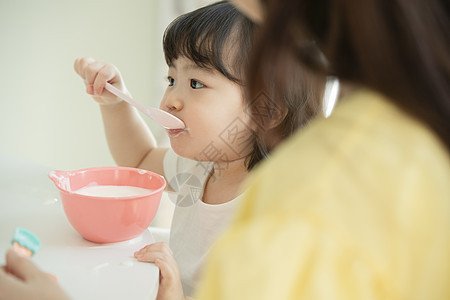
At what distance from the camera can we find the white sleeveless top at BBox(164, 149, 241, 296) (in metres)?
0.88

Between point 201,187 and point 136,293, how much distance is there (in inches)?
19.2

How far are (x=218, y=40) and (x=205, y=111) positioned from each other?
125 mm

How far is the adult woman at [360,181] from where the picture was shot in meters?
0.28

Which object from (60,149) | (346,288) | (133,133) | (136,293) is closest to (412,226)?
(346,288)

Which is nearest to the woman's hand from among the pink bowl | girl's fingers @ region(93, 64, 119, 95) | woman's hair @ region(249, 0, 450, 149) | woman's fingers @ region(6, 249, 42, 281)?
woman's fingers @ region(6, 249, 42, 281)

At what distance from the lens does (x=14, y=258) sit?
42 centimetres

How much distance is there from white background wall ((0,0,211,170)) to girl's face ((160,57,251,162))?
0.56 m

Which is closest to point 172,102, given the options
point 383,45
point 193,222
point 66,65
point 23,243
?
point 193,222

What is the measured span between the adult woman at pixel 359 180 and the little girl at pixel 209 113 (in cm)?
46

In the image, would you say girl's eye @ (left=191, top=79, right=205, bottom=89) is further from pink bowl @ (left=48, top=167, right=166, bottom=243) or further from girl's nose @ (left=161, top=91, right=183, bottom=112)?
pink bowl @ (left=48, top=167, right=166, bottom=243)

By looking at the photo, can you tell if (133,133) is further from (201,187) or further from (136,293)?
(136,293)

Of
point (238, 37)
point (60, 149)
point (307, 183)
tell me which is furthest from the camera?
point (60, 149)

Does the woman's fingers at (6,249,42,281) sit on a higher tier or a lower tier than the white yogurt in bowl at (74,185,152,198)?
higher

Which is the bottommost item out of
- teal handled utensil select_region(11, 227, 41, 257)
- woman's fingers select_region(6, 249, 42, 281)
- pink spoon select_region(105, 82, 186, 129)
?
pink spoon select_region(105, 82, 186, 129)
